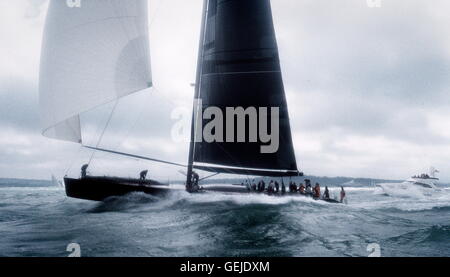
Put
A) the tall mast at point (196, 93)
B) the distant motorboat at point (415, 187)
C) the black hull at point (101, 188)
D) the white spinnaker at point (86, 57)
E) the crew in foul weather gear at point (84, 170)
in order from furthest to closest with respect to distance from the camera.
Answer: the distant motorboat at point (415, 187) < the tall mast at point (196, 93) < the crew in foul weather gear at point (84, 170) < the black hull at point (101, 188) < the white spinnaker at point (86, 57)

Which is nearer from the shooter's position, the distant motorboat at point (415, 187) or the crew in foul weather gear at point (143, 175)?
→ the crew in foul weather gear at point (143, 175)

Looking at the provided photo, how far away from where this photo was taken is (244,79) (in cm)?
1703

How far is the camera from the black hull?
14797 mm

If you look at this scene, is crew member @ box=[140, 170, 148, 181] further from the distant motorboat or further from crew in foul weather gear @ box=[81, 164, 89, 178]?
the distant motorboat

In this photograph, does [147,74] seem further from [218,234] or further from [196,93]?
[218,234]

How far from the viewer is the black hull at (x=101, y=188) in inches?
583

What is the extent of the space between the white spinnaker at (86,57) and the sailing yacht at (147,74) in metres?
0.04

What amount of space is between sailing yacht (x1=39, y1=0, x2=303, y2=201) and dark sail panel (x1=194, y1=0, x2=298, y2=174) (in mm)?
55

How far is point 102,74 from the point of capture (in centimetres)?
1280

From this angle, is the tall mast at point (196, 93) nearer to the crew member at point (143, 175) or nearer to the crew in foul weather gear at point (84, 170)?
the crew member at point (143, 175)
